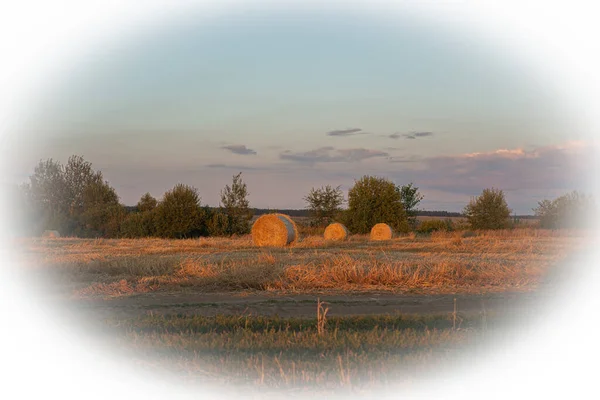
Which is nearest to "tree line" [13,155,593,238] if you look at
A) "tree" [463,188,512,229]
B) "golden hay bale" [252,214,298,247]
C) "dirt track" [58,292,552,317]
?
"tree" [463,188,512,229]

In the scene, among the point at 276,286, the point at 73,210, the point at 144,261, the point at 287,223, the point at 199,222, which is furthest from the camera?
the point at 73,210

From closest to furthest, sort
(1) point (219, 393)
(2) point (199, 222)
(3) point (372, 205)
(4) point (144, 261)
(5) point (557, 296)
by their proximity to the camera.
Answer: (1) point (219, 393) → (5) point (557, 296) → (4) point (144, 261) → (2) point (199, 222) → (3) point (372, 205)

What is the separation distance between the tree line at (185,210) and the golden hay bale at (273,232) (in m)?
11.4

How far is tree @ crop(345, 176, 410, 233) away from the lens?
38.2m

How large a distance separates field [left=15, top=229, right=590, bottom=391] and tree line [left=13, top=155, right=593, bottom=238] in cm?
1944

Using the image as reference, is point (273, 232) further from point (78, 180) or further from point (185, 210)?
point (78, 180)

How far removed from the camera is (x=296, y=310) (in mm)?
9828

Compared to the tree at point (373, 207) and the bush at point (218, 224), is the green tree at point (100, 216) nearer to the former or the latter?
the bush at point (218, 224)

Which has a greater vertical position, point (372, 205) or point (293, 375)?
point (372, 205)

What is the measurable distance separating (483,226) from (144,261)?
31.7 m

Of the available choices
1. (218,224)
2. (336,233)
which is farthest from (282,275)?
(218,224)

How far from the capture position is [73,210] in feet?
137

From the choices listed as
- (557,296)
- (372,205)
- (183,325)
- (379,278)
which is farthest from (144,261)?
(372,205)

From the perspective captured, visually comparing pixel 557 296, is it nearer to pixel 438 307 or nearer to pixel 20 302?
pixel 438 307
